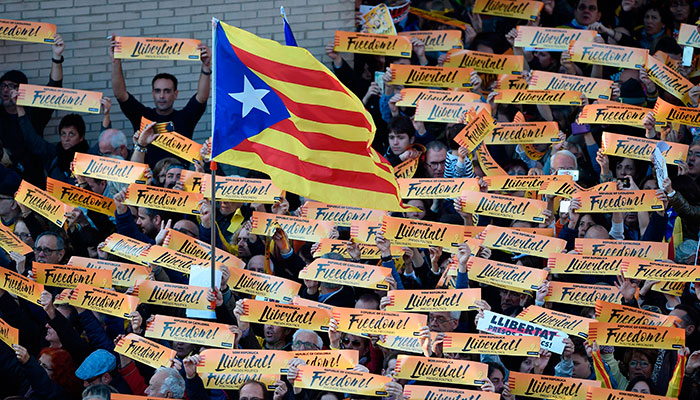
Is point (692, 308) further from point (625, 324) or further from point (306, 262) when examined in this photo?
point (306, 262)

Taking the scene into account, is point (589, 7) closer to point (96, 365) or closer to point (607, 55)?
point (607, 55)

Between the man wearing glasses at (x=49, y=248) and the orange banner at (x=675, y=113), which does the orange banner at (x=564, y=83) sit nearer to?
the orange banner at (x=675, y=113)

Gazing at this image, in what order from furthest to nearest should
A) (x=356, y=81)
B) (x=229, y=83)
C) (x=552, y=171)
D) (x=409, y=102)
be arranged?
(x=356, y=81) < (x=409, y=102) < (x=552, y=171) < (x=229, y=83)

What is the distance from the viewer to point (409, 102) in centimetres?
1373

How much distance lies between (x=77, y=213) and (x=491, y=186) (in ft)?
12.5

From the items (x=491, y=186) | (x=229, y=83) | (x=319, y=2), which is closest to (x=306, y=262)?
(x=491, y=186)

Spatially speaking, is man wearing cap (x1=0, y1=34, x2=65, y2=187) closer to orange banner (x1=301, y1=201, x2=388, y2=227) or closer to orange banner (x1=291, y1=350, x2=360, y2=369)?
orange banner (x1=301, y1=201, x2=388, y2=227)

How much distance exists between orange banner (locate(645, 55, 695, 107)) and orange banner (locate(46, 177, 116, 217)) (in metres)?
5.49

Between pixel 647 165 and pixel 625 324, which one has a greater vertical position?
pixel 647 165

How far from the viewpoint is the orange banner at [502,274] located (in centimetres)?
1138

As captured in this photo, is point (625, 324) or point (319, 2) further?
point (319, 2)

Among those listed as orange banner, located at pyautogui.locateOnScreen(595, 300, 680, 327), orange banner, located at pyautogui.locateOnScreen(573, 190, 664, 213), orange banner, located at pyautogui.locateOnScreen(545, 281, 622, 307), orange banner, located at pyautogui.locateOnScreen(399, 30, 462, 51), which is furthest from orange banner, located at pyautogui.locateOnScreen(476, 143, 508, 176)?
orange banner, located at pyautogui.locateOnScreen(595, 300, 680, 327)

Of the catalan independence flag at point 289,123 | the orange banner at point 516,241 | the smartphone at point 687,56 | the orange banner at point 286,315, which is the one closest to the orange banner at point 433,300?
the orange banner at point 286,315

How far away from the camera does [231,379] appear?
35.0 feet
